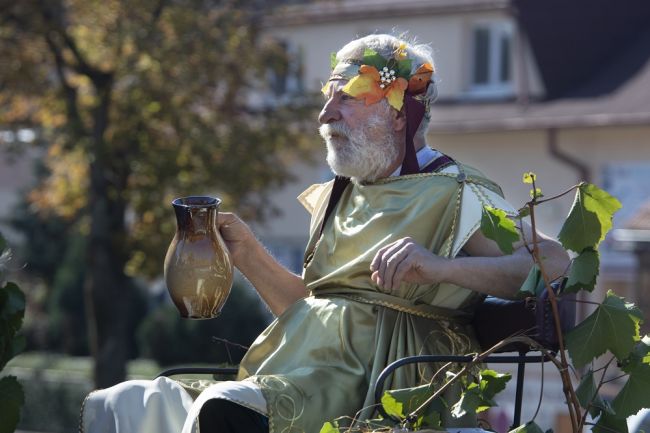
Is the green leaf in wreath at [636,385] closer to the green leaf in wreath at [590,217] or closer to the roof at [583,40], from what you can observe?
the green leaf in wreath at [590,217]

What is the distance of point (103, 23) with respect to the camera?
14891 millimetres

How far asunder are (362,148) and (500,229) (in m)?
0.96

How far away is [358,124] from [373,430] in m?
1.21

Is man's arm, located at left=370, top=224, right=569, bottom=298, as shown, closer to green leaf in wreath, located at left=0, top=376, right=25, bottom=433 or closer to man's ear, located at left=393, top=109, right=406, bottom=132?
man's ear, located at left=393, top=109, right=406, bottom=132

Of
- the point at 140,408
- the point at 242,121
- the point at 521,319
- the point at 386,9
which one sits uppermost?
the point at 521,319

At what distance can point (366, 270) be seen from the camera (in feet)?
14.0

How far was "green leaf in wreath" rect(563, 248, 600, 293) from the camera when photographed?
3.46 meters

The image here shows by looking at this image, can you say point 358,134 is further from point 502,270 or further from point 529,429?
point 529,429

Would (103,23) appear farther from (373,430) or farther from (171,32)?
(373,430)

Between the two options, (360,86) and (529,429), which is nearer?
(529,429)

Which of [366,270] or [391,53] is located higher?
[391,53]

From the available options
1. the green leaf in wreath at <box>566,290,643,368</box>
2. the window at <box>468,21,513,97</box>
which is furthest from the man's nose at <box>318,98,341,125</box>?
the window at <box>468,21,513,97</box>

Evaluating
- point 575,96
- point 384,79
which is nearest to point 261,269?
point 384,79

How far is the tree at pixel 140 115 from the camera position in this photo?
48.5 ft
